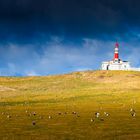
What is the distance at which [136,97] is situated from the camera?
15462 centimetres

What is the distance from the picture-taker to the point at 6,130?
60344 mm

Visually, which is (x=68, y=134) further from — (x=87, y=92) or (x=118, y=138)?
(x=87, y=92)

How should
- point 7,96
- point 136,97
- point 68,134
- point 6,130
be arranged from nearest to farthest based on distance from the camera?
1. point 68,134
2. point 6,130
3. point 136,97
4. point 7,96

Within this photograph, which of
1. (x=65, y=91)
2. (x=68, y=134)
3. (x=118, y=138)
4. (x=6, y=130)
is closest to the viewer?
(x=118, y=138)

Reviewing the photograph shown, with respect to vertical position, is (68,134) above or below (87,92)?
below

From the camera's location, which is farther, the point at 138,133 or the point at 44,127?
the point at 44,127

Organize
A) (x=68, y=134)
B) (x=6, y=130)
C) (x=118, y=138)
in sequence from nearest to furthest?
1. (x=118, y=138)
2. (x=68, y=134)
3. (x=6, y=130)

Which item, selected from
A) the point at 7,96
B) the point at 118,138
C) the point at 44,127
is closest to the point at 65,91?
the point at 7,96

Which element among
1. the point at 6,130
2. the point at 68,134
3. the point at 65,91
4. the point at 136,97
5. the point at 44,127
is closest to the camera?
the point at 68,134

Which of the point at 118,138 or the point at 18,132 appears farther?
the point at 18,132

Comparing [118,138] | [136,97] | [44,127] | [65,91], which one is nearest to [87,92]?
[65,91]

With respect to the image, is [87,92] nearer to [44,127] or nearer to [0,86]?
[0,86]

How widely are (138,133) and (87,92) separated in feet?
403

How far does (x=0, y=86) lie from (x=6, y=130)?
137 metres
